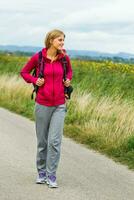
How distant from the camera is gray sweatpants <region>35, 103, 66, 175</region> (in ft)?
24.5

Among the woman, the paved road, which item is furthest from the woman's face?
the paved road

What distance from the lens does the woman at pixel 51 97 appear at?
291 inches

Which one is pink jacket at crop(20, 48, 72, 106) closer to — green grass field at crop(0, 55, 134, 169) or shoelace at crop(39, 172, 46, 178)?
shoelace at crop(39, 172, 46, 178)

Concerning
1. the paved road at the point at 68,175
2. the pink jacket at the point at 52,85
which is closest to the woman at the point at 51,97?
the pink jacket at the point at 52,85

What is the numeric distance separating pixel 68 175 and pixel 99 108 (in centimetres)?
548

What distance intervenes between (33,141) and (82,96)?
4.55m

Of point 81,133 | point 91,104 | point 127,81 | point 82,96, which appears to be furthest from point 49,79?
point 127,81

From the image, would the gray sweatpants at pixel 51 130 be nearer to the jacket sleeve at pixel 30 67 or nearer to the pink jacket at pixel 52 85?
the pink jacket at pixel 52 85

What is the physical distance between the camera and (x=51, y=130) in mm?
7473

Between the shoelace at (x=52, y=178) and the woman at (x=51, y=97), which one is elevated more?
the woman at (x=51, y=97)

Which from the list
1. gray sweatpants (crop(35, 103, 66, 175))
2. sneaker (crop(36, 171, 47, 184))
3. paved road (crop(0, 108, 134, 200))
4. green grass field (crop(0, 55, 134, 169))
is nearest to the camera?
paved road (crop(0, 108, 134, 200))

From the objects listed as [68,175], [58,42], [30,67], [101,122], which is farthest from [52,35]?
[101,122]

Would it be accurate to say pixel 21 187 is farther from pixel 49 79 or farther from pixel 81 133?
pixel 81 133

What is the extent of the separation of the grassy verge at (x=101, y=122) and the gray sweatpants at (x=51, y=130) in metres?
1.91
